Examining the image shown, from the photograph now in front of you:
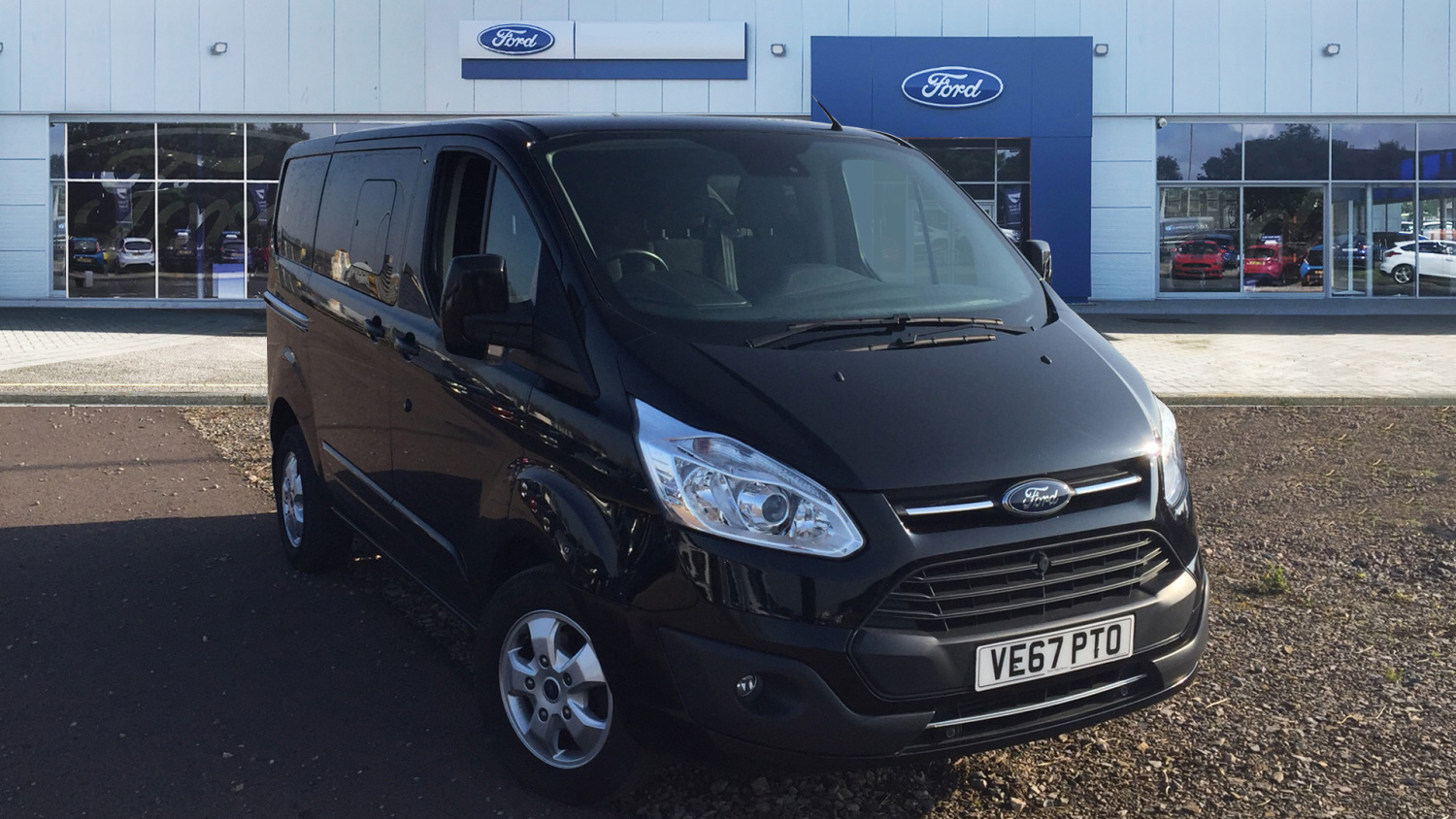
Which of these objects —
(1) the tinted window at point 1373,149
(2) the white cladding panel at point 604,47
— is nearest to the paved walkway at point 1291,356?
(1) the tinted window at point 1373,149

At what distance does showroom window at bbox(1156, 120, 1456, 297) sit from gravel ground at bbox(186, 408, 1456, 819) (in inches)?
786

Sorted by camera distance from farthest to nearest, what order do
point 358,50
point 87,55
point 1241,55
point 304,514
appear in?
point 1241,55 < point 87,55 < point 358,50 < point 304,514

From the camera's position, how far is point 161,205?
25.7 meters

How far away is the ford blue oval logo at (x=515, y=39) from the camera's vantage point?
24.5 metres

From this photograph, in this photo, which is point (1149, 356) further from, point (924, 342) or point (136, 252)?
point (136, 252)

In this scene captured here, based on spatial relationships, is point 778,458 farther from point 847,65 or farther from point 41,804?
point 847,65

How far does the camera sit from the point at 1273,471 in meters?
A: 8.20

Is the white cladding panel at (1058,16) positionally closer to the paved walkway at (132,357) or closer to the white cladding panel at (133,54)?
the paved walkway at (132,357)

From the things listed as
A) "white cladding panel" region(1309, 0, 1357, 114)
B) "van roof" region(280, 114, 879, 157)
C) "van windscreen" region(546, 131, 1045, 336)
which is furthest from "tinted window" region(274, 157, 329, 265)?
"white cladding panel" region(1309, 0, 1357, 114)

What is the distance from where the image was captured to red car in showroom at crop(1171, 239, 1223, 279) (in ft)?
86.4

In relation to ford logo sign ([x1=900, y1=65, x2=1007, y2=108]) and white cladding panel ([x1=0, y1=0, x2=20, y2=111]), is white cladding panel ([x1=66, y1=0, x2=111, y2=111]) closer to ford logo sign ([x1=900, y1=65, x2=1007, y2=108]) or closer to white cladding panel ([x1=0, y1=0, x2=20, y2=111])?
white cladding panel ([x1=0, y1=0, x2=20, y2=111])

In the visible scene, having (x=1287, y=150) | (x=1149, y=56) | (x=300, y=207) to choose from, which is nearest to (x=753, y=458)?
(x=300, y=207)

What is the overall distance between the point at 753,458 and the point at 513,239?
4.37ft

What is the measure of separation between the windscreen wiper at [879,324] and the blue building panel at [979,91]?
2119 cm
